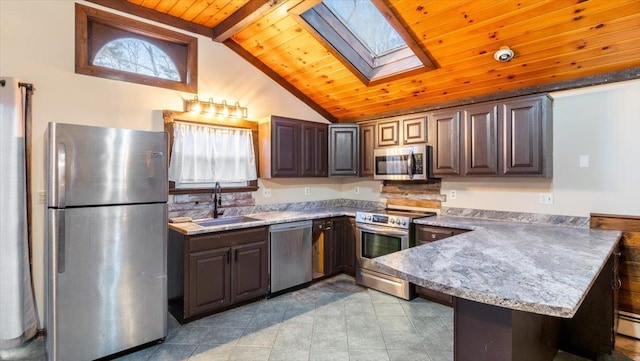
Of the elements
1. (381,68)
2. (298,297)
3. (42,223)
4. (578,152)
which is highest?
(381,68)

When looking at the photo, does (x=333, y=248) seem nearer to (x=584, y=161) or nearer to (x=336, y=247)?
(x=336, y=247)

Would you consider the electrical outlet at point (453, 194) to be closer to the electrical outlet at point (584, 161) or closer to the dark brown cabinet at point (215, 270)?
the electrical outlet at point (584, 161)

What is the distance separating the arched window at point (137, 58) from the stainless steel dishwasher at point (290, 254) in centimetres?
212

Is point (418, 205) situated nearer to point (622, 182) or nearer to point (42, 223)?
point (622, 182)

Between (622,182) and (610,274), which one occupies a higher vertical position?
(622,182)

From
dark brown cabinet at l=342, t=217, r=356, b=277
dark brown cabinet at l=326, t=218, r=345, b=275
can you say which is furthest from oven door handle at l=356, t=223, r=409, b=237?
dark brown cabinet at l=326, t=218, r=345, b=275

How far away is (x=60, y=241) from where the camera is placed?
2.19 metres

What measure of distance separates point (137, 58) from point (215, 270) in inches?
93.1

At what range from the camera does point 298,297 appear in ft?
11.9

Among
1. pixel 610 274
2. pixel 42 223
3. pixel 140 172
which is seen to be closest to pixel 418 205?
pixel 610 274

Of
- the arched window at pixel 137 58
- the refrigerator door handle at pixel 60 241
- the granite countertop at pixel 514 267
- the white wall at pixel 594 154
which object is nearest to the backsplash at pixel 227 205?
the refrigerator door handle at pixel 60 241

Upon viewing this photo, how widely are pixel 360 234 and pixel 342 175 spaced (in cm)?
94

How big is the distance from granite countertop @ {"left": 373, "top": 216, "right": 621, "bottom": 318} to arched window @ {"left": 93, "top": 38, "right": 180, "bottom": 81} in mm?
3166

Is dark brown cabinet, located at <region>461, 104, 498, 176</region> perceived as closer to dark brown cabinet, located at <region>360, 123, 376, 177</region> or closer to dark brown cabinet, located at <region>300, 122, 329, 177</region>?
dark brown cabinet, located at <region>360, 123, 376, 177</region>
